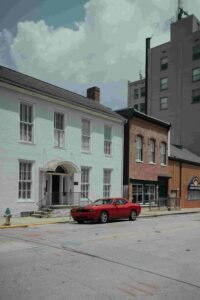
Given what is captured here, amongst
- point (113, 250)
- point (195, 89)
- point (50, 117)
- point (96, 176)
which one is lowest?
point (113, 250)

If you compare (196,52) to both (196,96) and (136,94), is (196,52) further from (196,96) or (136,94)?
(136,94)

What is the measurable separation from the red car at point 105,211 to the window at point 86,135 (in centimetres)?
637

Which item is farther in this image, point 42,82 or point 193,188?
point 193,188

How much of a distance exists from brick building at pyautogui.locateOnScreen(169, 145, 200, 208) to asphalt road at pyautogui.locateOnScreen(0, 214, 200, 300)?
77.6 ft

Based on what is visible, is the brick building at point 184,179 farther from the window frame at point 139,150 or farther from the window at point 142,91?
the window at point 142,91

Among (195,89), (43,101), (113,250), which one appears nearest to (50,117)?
(43,101)

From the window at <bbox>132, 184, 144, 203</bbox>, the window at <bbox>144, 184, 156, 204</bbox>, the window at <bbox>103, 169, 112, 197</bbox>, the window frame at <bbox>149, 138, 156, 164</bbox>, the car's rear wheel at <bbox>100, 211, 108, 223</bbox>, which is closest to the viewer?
the car's rear wheel at <bbox>100, 211, 108, 223</bbox>

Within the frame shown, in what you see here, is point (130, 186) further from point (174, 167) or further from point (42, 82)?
point (42, 82)

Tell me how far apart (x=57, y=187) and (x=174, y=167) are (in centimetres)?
1623

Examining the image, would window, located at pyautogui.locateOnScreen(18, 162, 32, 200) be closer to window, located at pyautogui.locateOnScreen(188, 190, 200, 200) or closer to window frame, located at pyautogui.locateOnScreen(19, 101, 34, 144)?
window frame, located at pyautogui.locateOnScreen(19, 101, 34, 144)

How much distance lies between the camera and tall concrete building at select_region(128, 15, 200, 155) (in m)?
52.6

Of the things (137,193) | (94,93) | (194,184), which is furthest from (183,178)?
(94,93)

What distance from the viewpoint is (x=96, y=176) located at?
27.7 metres

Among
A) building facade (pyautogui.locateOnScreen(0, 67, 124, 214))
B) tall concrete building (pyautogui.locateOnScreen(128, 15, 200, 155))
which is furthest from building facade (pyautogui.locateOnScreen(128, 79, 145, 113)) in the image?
building facade (pyautogui.locateOnScreen(0, 67, 124, 214))
